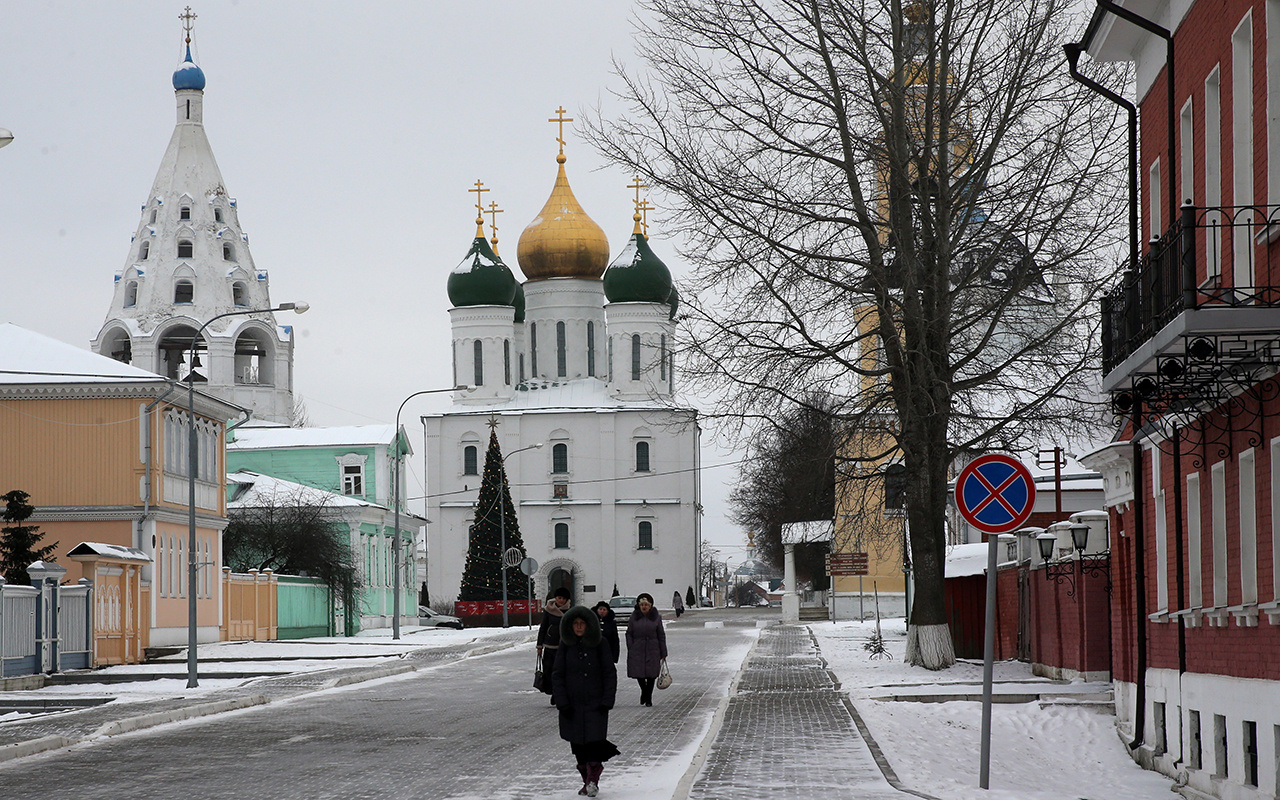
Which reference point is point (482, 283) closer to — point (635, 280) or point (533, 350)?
point (533, 350)

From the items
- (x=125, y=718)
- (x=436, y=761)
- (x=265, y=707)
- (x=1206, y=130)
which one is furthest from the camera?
(x=265, y=707)

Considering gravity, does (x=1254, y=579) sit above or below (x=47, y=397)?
below

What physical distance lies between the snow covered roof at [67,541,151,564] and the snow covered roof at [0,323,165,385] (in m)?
4.36

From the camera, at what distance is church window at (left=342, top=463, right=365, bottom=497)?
69250mm

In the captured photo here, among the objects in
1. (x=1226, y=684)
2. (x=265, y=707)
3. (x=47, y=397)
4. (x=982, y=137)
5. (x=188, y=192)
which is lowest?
(x=265, y=707)

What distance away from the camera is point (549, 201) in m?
93.1

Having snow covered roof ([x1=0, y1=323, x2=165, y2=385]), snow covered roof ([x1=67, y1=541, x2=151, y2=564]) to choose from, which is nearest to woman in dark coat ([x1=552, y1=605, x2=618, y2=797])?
snow covered roof ([x1=67, y1=541, x2=151, y2=564])

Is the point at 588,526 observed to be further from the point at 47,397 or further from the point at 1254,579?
the point at 1254,579

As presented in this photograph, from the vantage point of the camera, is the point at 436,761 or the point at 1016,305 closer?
the point at 436,761

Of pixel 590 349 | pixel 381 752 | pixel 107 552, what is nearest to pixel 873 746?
pixel 381 752

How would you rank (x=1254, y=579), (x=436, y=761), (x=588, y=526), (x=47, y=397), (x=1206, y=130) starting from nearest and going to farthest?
(x=1254, y=579) < (x=1206, y=130) < (x=436, y=761) < (x=47, y=397) < (x=588, y=526)

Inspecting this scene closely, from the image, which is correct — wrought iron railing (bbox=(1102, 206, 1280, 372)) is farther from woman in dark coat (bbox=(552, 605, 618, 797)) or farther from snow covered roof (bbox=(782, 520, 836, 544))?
snow covered roof (bbox=(782, 520, 836, 544))

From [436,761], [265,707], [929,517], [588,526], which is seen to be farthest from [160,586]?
[588,526]

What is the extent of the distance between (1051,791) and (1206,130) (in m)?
5.24
